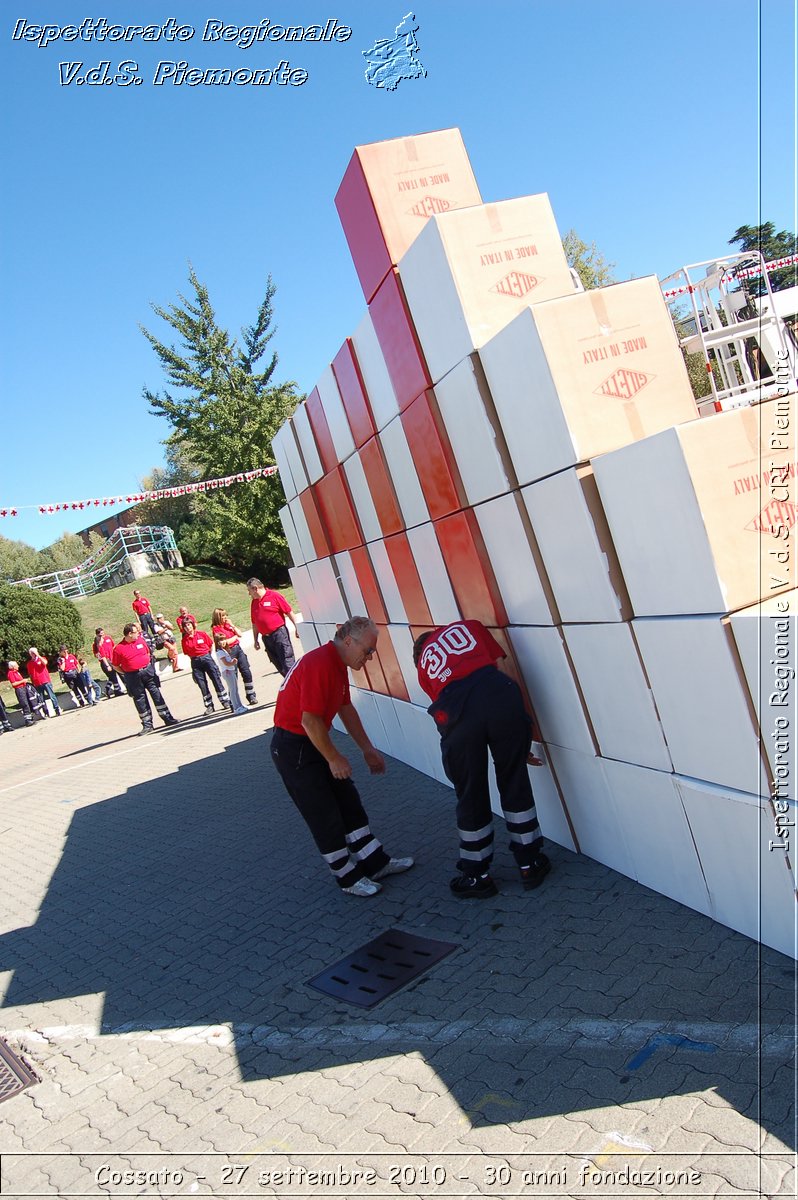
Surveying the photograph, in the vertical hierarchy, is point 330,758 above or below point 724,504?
below

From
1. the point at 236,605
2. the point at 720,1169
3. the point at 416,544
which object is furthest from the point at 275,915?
the point at 236,605

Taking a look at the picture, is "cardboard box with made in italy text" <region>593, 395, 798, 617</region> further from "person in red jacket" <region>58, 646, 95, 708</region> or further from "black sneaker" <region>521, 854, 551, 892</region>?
"person in red jacket" <region>58, 646, 95, 708</region>

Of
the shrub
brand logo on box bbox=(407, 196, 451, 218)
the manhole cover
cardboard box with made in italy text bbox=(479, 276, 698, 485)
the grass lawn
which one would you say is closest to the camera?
cardboard box with made in italy text bbox=(479, 276, 698, 485)

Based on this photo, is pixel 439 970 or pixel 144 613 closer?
pixel 439 970

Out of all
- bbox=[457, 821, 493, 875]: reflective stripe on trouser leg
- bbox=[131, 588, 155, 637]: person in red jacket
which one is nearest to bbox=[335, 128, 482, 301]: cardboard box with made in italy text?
bbox=[457, 821, 493, 875]: reflective stripe on trouser leg

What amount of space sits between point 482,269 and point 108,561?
3496 cm

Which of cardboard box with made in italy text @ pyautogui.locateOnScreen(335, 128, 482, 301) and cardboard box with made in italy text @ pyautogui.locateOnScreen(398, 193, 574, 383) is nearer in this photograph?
cardboard box with made in italy text @ pyautogui.locateOnScreen(398, 193, 574, 383)

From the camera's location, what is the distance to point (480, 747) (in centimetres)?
498

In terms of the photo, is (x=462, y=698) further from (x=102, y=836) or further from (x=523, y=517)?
(x=102, y=836)

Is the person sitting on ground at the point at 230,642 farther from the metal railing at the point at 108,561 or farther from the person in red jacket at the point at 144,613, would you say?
the metal railing at the point at 108,561

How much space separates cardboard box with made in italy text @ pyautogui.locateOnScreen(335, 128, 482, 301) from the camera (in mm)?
5883

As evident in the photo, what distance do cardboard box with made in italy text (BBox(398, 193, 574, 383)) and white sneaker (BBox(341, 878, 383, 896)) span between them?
11.0ft

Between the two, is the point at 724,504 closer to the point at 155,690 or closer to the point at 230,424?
the point at 155,690

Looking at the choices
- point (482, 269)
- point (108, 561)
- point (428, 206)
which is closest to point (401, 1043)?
point (482, 269)
